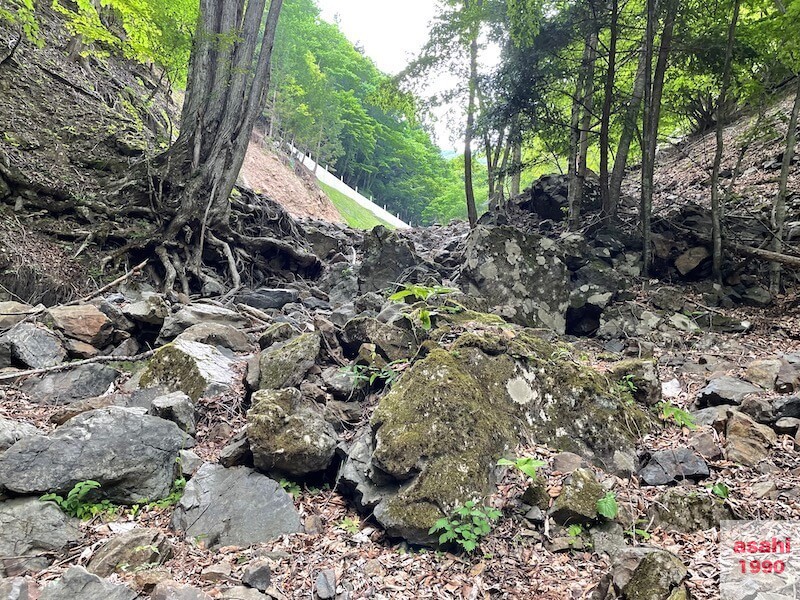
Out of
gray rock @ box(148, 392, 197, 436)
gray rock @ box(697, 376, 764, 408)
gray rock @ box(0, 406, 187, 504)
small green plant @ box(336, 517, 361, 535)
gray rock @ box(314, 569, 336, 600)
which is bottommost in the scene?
gray rock @ box(0, 406, 187, 504)

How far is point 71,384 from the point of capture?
4617mm

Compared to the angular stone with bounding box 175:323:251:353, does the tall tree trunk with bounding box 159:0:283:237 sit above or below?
above

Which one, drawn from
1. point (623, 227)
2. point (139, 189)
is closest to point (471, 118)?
point (623, 227)

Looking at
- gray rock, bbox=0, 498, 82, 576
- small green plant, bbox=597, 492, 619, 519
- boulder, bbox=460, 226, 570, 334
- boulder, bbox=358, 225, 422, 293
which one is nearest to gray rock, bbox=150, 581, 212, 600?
gray rock, bbox=0, 498, 82, 576

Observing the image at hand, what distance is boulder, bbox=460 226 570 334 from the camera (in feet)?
23.5

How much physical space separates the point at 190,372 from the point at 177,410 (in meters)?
0.75

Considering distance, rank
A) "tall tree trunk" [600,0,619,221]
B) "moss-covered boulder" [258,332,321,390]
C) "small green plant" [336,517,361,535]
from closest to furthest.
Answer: "small green plant" [336,517,361,535] → "moss-covered boulder" [258,332,321,390] → "tall tree trunk" [600,0,619,221]

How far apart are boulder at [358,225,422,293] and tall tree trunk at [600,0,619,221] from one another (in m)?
4.15

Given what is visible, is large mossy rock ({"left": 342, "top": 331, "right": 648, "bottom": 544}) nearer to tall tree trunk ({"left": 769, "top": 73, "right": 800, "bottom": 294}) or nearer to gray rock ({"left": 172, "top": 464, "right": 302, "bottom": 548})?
gray rock ({"left": 172, "top": 464, "right": 302, "bottom": 548})

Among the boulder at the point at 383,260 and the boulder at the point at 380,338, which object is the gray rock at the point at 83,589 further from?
the boulder at the point at 383,260

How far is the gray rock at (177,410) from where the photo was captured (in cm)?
383

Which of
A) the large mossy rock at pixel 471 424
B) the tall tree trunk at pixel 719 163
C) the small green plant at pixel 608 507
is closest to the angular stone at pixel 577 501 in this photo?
the small green plant at pixel 608 507

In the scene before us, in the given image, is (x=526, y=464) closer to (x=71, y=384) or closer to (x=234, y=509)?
(x=234, y=509)

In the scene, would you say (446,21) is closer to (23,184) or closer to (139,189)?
(139,189)
